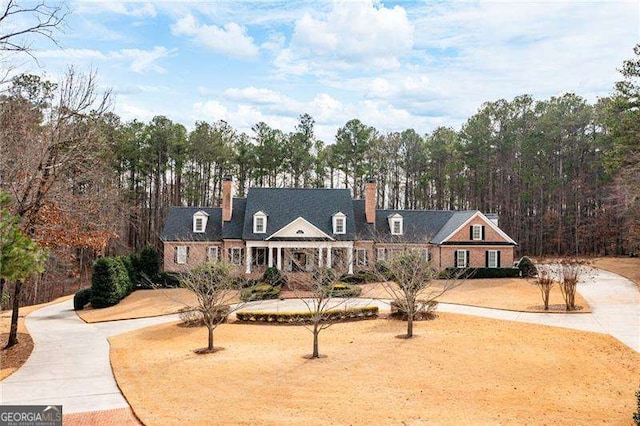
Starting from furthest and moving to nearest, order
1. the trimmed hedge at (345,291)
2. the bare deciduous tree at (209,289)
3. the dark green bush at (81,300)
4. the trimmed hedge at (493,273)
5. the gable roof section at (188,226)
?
the gable roof section at (188,226) < the trimmed hedge at (493,273) < the dark green bush at (81,300) < the trimmed hedge at (345,291) < the bare deciduous tree at (209,289)

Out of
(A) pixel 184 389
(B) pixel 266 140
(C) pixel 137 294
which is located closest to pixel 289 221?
(C) pixel 137 294

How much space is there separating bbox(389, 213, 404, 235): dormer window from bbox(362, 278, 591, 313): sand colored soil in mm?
7600

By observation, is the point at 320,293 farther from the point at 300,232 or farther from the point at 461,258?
the point at 461,258

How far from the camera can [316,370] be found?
16891mm

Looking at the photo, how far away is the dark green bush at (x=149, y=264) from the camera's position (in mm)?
37781

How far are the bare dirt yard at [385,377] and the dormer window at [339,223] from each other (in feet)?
→ 57.6

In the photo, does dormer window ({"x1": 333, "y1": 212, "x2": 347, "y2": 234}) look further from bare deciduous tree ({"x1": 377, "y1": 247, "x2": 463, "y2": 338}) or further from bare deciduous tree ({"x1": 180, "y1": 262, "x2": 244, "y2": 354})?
bare deciduous tree ({"x1": 180, "y1": 262, "x2": 244, "y2": 354})

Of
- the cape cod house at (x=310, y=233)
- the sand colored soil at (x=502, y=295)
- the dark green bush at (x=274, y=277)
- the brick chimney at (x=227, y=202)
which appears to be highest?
the brick chimney at (x=227, y=202)

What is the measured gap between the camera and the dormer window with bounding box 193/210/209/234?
41531 mm

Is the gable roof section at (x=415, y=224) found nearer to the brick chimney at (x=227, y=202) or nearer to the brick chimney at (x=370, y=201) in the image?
the brick chimney at (x=370, y=201)

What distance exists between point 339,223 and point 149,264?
15.1 m

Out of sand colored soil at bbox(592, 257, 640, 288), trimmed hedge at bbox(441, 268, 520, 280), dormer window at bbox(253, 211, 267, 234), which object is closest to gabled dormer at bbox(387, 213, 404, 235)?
trimmed hedge at bbox(441, 268, 520, 280)

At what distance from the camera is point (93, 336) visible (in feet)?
79.8

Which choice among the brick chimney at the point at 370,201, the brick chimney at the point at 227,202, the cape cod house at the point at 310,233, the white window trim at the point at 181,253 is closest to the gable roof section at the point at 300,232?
the cape cod house at the point at 310,233
